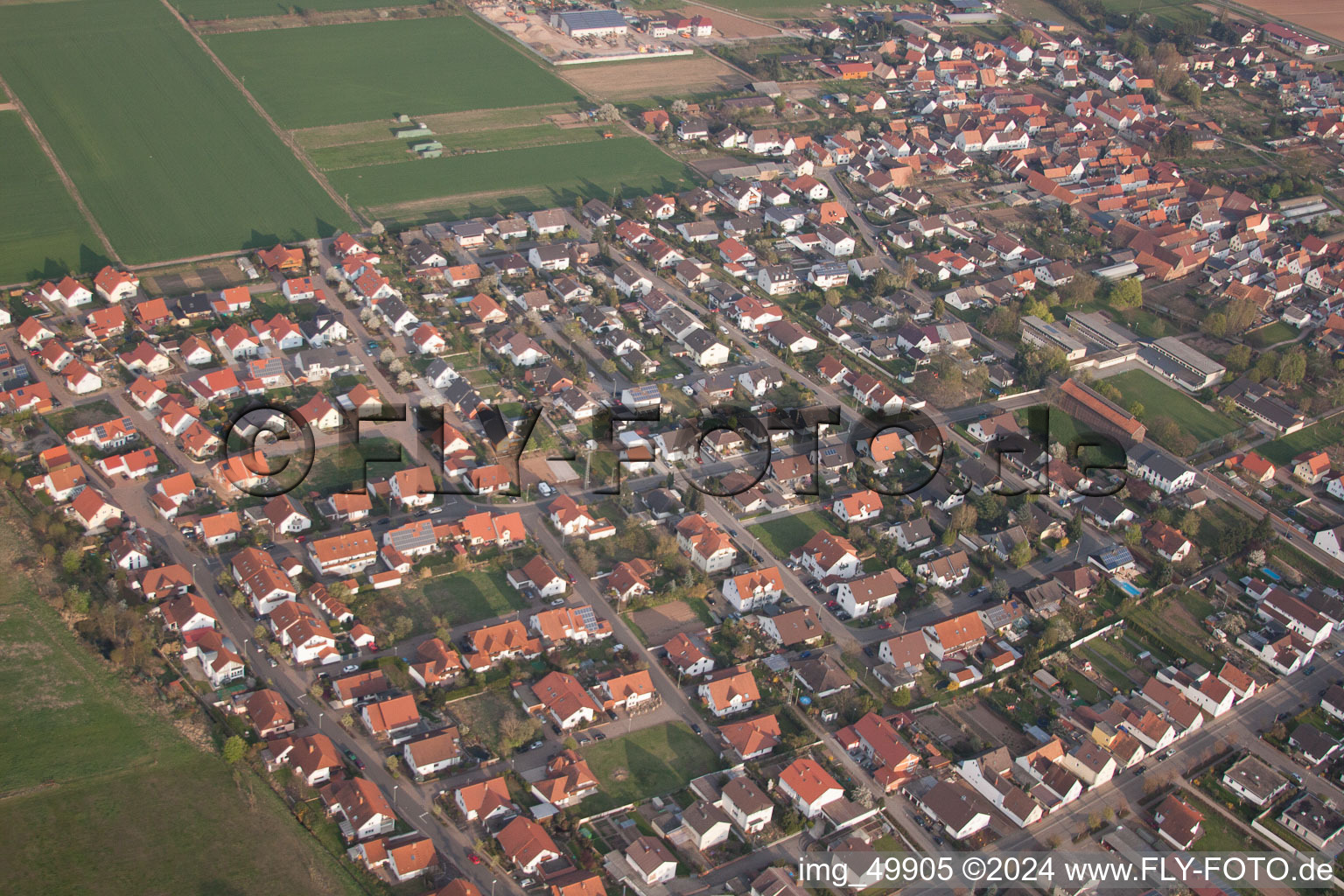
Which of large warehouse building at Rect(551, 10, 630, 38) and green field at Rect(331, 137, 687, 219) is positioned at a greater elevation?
large warehouse building at Rect(551, 10, 630, 38)

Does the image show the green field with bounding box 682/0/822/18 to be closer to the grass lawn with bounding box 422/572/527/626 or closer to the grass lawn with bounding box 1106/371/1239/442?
the grass lawn with bounding box 1106/371/1239/442

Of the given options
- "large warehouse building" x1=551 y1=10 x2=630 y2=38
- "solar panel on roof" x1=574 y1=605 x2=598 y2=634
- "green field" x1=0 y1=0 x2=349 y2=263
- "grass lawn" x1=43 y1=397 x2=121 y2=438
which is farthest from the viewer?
"large warehouse building" x1=551 y1=10 x2=630 y2=38

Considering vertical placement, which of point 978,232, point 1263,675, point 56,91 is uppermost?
point 56,91

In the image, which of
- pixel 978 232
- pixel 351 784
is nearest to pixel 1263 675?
pixel 351 784

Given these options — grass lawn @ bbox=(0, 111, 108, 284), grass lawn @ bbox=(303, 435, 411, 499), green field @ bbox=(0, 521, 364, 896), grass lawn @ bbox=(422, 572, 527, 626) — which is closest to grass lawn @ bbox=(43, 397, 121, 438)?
grass lawn @ bbox=(303, 435, 411, 499)

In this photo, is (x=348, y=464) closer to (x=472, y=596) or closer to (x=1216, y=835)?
(x=472, y=596)

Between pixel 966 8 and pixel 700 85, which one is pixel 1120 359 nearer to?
pixel 700 85
